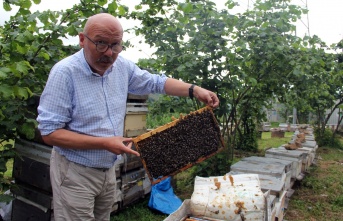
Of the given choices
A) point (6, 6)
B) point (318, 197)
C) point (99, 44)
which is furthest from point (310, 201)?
point (6, 6)

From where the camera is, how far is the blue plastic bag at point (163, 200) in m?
4.66

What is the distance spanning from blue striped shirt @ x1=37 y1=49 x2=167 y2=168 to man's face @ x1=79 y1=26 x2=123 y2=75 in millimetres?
70

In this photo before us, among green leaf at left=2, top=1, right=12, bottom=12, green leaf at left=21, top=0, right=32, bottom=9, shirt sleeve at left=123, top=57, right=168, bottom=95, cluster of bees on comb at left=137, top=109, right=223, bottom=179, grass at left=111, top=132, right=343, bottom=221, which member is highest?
green leaf at left=21, top=0, right=32, bottom=9

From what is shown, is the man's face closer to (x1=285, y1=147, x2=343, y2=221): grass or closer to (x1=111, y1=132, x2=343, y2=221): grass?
(x1=111, y1=132, x2=343, y2=221): grass

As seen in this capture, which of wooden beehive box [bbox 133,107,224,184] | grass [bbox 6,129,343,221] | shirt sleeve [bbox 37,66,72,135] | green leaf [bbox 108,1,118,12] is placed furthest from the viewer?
grass [bbox 6,129,343,221]

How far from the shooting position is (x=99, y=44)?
1932 mm

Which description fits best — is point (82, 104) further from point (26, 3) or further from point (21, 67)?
point (26, 3)

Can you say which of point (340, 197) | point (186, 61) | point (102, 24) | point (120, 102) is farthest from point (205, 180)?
point (340, 197)

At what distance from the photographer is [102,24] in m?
1.92

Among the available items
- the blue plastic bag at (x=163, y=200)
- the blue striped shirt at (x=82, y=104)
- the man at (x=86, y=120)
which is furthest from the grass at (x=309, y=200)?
the blue striped shirt at (x=82, y=104)

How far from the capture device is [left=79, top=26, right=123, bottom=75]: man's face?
75.5 inches

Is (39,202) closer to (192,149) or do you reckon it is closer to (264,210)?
(192,149)

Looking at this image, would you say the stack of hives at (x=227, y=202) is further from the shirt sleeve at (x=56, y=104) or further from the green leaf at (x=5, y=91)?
the green leaf at (x=5, y=91)

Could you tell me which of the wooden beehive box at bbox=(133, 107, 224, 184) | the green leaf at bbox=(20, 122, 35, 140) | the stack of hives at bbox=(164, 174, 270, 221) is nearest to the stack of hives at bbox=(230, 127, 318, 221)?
the stack of hives at bbox=(164, 174, 270, 221)
